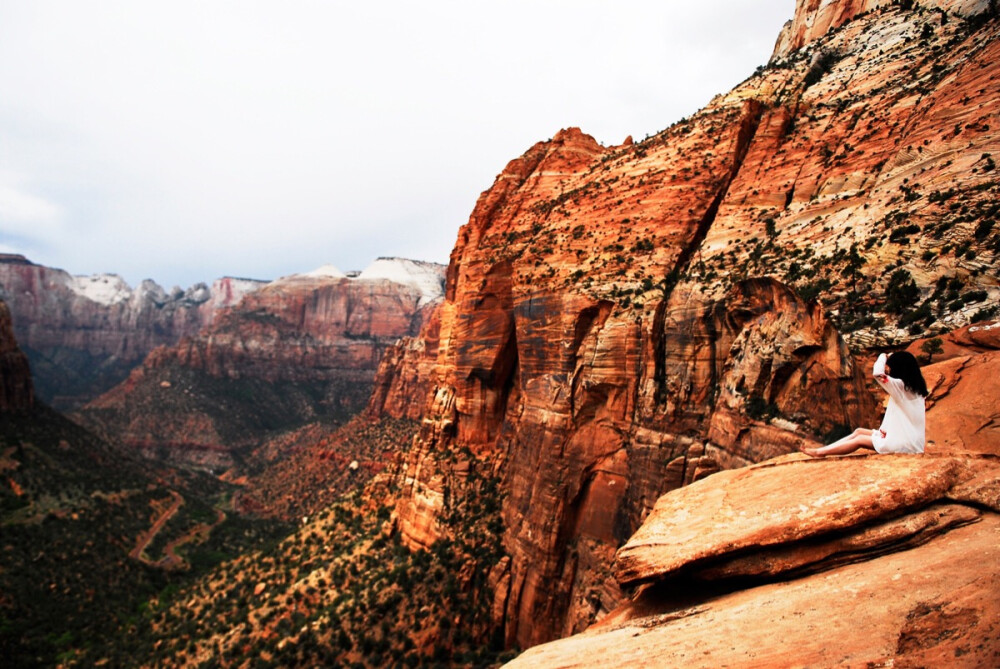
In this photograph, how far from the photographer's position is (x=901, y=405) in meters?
8.83

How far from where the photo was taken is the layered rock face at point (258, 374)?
121 meters

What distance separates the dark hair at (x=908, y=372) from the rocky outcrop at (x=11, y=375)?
331ft

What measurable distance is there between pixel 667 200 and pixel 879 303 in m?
13.8

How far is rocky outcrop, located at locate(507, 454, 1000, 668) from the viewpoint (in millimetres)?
5625

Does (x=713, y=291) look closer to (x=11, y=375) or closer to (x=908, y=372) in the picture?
(x=908, y=372)

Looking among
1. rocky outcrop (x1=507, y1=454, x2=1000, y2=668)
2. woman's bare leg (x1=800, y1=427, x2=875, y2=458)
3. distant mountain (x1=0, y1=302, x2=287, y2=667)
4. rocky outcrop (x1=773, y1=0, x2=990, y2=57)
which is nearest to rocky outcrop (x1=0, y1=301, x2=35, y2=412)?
distant mountain (x1=0, y1=302, x2=287, y2=667)

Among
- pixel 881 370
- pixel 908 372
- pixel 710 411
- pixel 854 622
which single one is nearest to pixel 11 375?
pixel 710 411

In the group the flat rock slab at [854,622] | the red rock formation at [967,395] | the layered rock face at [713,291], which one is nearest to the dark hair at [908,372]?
the red rock formation at [967,395]

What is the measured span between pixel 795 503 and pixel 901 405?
2.73 meters

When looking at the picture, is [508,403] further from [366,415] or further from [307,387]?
[307,387]

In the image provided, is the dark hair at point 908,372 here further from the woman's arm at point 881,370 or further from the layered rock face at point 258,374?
the layered rock face at point 258,374

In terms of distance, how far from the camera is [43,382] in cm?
19638

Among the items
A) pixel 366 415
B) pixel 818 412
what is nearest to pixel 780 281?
pixel 818 412

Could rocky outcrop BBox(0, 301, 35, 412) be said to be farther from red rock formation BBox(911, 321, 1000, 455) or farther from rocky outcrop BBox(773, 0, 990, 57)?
rocky outcrop BBox(773, 0, 990, 57)
